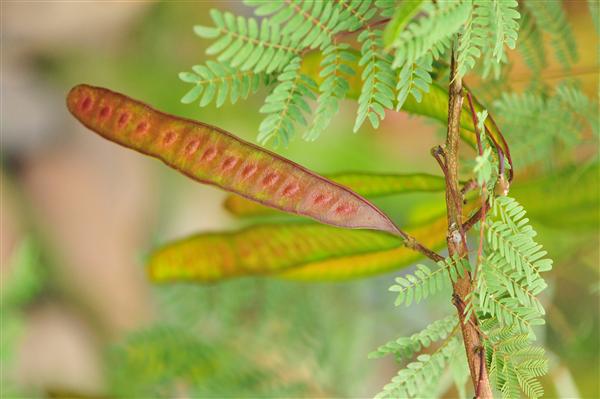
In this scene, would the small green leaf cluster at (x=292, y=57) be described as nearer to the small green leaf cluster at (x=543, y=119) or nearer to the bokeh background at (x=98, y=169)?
the small green leaf cluster at (x=543, y=119)

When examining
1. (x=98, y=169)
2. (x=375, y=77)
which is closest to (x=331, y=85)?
(x=375, y=77)

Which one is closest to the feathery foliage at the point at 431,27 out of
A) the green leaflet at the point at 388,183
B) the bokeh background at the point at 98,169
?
the green leaflet at the point at 388,183

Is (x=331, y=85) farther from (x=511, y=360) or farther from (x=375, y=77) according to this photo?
(x=511, y=360)

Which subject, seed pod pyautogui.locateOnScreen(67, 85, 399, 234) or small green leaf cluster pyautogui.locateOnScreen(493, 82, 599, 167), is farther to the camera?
small green leaf cluster pyautogui.locateOnScreen(493, 82, 599, 167)

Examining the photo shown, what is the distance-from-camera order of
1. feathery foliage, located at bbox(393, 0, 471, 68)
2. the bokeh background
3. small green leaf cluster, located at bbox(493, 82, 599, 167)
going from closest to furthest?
feathery foliage, located at bbox(393, 0, 471, 68) → small green leaf cluster, located at bbox(493, 82, 599, 167) → the bokeh background

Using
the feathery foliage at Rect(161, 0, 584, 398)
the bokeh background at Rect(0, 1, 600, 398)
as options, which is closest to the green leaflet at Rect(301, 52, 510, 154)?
the feathery foliage at Rect(161, 0, 584, 398)

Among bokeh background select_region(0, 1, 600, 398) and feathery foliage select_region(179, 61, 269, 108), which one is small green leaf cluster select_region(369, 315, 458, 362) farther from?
bokeh background select_region(0, 1, 600, 398)
